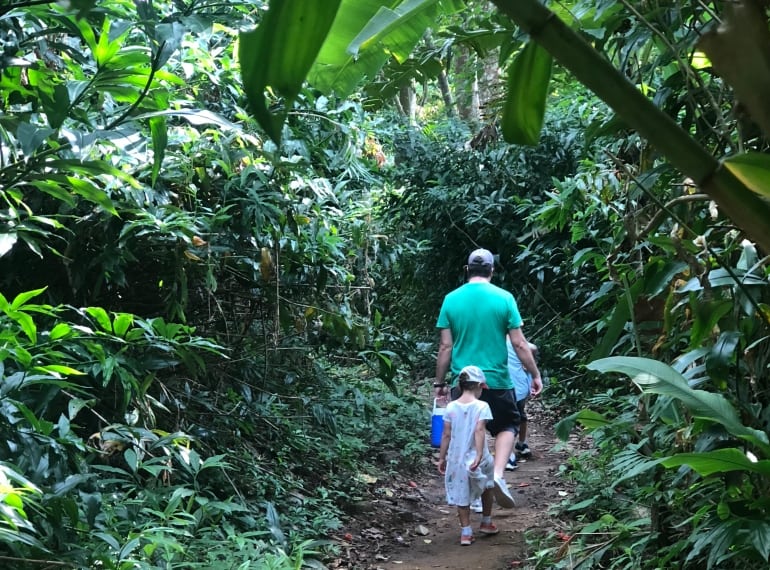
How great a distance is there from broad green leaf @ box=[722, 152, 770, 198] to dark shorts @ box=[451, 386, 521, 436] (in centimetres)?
459

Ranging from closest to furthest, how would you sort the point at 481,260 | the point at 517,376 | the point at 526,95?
the point at 526,95 < the point at 481,260 < the point at 517,376

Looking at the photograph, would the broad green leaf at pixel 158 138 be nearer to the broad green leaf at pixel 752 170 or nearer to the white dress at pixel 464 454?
the broad green leaf at pixel 752 170

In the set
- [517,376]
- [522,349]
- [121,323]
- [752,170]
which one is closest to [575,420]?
[121,323]

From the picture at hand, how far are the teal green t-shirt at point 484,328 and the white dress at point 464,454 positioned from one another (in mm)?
451

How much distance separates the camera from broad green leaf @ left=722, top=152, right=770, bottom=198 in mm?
594

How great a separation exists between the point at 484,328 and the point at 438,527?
156 centimetres

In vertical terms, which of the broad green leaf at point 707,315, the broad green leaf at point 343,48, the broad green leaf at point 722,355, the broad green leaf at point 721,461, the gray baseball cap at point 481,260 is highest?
the gray baseball cap at point 481,260

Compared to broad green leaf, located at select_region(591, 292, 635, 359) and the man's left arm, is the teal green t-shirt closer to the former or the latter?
the man's left arm

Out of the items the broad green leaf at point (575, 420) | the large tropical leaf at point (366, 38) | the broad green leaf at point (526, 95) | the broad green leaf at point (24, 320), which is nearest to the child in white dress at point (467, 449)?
the broad green leaf at point (575, 420)

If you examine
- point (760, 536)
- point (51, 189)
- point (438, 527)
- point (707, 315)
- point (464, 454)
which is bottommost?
point (438, 527)

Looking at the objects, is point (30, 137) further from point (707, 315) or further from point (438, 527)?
point (438, 527)

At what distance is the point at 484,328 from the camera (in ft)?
16.7

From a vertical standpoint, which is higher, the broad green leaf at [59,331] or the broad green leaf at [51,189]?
the broad green leaf at [51,189]

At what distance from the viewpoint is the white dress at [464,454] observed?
4660mm
